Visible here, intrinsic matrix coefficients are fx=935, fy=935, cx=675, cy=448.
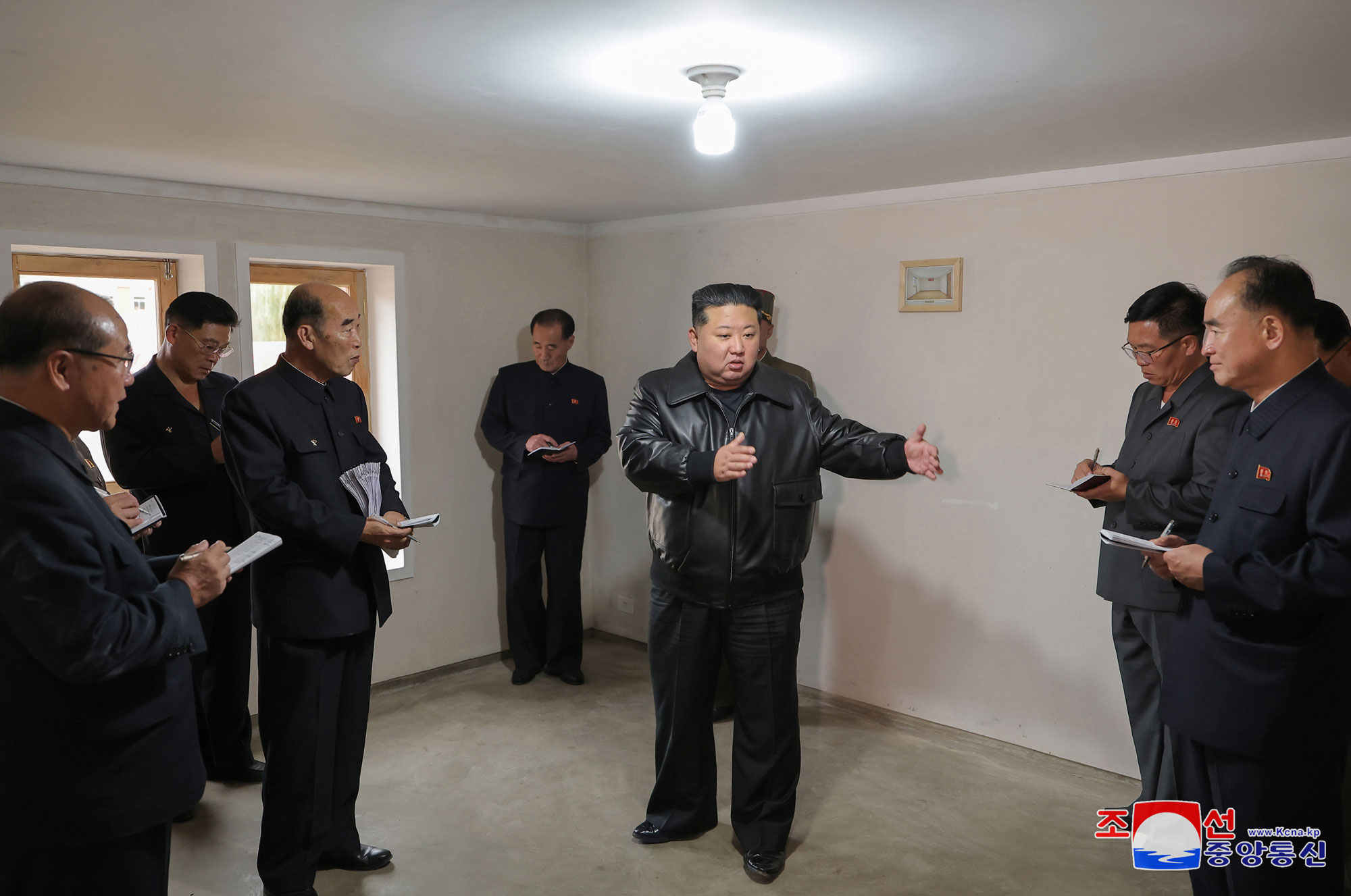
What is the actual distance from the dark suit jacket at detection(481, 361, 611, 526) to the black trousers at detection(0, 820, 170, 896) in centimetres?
300

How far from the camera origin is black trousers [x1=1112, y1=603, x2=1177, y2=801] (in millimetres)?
2844

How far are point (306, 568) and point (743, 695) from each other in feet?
4.41

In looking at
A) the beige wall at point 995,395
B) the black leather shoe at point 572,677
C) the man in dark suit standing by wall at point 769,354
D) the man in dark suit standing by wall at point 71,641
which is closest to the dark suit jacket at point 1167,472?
the beige wall at point 995,395

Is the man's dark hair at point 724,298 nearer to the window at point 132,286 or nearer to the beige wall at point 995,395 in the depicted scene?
the beige wall at point 995,395

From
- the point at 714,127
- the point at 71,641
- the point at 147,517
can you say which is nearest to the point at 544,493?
the point at 147,517

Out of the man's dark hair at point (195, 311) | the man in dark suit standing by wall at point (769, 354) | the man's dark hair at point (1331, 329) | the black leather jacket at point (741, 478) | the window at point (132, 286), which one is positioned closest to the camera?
the man's dark hair at point (1331, 329)

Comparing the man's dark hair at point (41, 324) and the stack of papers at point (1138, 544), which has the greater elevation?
the man's dark hair at point (41, 324)

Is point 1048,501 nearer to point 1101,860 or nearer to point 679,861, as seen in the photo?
point 1101,860

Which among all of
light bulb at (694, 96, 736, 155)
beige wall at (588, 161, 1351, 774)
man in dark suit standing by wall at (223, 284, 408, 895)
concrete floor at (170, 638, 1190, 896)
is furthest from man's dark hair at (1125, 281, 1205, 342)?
man in dark suit standing by wall at (223, 284, 408, 895)

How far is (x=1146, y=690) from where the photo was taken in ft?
9.55

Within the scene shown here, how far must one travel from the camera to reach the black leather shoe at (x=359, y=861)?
296 cm

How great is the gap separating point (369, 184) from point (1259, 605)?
357 centimetres

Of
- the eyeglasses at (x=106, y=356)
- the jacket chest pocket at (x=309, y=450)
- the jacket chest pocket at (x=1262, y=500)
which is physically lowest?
the jacket chest pocket at (x=1262, y=500)

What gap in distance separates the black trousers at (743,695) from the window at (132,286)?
269 centimetres
